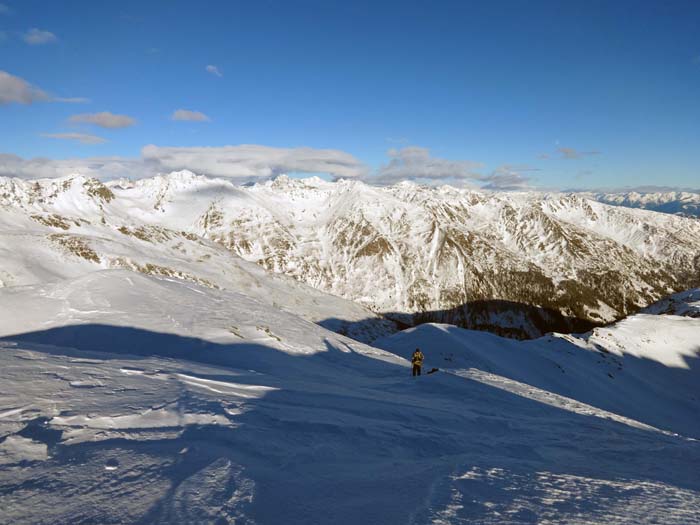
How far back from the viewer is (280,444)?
8297mm

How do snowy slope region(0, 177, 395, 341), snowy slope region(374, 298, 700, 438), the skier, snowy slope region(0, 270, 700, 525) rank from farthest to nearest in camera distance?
snowy slope region(0, 177, 395, 341), snowy slope region(374, 298, 700, 438), the skier, snowy slope region(0, 270, 700, 525)

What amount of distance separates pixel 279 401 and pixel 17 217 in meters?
144

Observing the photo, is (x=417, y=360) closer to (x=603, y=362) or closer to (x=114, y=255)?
(x=603, y=362)

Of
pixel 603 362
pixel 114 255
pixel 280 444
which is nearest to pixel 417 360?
pixel 280 444

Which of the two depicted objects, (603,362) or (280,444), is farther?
(603,362)

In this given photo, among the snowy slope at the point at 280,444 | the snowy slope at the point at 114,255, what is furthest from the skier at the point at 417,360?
the snowy slope at the point at 114,255

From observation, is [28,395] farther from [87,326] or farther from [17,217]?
[17,217]

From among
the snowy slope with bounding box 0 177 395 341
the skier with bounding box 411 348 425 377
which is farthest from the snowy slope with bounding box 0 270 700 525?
the snowy slope with bounding box 0 177 395 341

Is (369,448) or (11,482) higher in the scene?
(11,482)

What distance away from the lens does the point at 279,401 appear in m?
11.8

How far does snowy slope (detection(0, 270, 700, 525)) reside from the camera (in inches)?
219

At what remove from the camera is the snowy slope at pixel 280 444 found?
5559mm

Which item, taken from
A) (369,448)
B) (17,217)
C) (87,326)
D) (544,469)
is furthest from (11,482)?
(17,217)

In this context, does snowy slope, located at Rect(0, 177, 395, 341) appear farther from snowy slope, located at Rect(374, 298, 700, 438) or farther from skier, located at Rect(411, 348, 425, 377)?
skier, located at Rect(411, 348, 425, 377)
